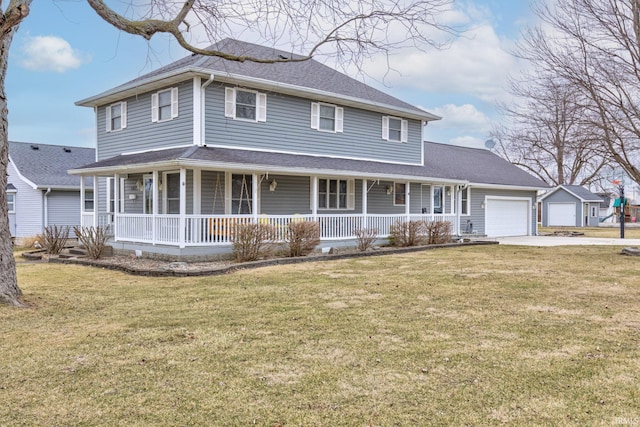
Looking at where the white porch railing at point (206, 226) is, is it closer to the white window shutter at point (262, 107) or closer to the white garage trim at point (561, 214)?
the white window shutter at point (262, 107)

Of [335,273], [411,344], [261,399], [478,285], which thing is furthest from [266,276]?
[261,399]

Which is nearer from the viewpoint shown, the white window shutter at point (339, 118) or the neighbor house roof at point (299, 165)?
the neighbor house roof at point (299, 165)

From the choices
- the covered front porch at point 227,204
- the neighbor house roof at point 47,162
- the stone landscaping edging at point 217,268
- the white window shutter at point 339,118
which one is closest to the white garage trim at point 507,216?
the covered front porch at point 227,204

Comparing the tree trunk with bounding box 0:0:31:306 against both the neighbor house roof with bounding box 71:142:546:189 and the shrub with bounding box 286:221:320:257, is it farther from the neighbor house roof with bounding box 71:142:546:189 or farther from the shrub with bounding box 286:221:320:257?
the shrub with bounding box 286:221:320:257

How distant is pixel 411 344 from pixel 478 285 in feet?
14.6

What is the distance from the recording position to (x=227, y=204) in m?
15.0

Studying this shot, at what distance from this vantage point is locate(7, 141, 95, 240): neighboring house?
2203 centimetres

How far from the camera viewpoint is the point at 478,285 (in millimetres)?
9273

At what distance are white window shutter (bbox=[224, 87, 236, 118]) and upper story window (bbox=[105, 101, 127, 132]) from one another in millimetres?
4400

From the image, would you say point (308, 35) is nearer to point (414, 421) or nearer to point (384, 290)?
point (384, 290)

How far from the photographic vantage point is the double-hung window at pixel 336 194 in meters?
17.7

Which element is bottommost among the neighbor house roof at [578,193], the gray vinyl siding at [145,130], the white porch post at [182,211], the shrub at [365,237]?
the shrub at [365,237]

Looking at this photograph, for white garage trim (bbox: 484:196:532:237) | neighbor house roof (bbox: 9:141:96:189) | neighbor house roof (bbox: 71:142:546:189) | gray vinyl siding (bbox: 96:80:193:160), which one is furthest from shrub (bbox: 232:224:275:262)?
white garage trim (bbox: 484:196:532:237)

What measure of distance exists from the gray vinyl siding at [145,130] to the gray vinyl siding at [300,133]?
2.14 feet
